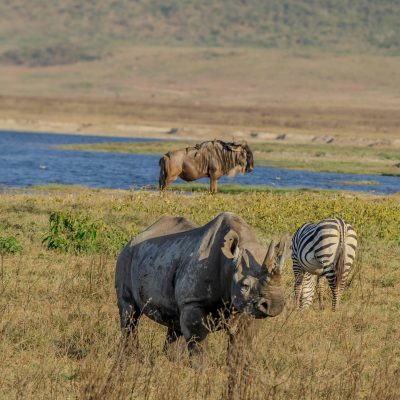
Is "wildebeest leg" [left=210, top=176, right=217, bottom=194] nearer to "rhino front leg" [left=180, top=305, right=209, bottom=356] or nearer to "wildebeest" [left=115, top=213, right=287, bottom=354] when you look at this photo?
"wildebeest" [left=115, top=213, right=287, bottom=354]

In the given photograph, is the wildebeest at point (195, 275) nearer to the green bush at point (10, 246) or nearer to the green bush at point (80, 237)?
the green bush at point (10, 246)

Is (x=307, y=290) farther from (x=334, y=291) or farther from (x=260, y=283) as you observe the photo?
(x=260, y=283)

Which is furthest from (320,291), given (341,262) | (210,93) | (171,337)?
(210,93)

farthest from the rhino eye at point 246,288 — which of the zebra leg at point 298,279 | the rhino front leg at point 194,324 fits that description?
the zebra leg at point 298,279

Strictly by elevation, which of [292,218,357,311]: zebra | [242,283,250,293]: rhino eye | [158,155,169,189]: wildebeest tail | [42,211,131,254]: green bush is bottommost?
[158,155,169,189]: wildebeest tail

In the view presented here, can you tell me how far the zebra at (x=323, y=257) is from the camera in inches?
539

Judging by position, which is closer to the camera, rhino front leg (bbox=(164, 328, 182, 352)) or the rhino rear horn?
the rhino rear horn

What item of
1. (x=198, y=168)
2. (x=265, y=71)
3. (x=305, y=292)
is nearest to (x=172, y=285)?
(x=305, y=292)

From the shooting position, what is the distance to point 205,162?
3100 centimetres

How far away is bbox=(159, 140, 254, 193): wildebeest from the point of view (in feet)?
100

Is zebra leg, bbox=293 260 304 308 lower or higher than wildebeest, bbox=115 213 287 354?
lower

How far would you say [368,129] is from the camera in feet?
311

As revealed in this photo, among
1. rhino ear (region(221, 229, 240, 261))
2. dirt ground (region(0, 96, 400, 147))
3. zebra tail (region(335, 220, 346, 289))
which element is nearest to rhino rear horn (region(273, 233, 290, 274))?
rhino ear (region(221, 229, 240, 261))

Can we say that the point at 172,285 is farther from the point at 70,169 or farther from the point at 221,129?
the point at 221,129
